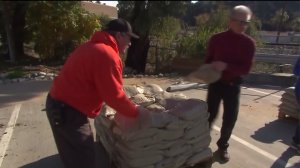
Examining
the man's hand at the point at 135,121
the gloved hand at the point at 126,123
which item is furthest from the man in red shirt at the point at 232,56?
the gloved hand at the point at 126,123

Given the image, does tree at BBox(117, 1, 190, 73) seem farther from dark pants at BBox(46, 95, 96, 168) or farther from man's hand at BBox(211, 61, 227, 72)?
dark pants at BBox(46, 95, 96, 168)

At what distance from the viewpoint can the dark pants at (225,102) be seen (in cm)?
487


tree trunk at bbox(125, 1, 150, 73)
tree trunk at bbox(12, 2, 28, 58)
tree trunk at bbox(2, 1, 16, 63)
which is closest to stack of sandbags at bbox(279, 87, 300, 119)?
tree trunk at bbox(125, 1, 150, 73)

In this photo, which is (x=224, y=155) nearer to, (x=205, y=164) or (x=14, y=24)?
(x=205, y=164)

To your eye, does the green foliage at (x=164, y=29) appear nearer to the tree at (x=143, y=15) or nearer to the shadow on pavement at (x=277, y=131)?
the tree at (x=143, y=15)

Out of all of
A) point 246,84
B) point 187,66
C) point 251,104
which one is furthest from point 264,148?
point 187,66

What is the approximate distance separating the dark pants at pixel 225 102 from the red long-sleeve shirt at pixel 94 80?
178 centimetres

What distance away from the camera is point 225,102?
4961 millimetres

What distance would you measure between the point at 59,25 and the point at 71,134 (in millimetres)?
12832

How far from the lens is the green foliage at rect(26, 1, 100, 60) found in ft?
51.4

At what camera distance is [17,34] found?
704 inches

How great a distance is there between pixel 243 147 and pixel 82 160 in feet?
9.97

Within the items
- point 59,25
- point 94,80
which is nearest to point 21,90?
point 59,25

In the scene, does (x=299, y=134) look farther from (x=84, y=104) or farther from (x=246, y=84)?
(x=246, y=84)
